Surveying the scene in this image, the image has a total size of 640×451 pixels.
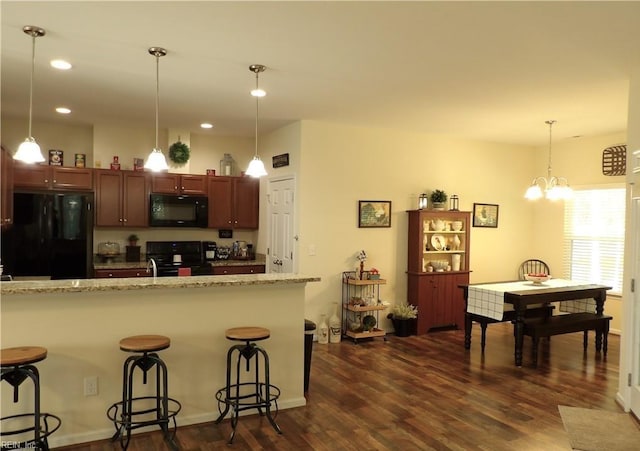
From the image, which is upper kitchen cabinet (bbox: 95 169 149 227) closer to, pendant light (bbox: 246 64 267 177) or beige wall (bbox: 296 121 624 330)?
beige wall (bbox: 296 121 624 330)

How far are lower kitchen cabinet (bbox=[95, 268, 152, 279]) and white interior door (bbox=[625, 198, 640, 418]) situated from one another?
505 cm

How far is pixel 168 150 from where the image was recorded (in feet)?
20.7

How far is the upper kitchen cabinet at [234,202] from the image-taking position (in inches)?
256

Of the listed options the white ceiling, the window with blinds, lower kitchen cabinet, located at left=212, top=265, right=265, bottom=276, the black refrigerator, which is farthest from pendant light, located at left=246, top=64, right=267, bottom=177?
the window with blinds

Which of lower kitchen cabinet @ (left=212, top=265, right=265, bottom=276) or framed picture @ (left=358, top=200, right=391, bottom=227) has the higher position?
framed picture @ (left=358, top=200, right=391, bottom=227)

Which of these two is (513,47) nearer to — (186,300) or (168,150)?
(186,300)

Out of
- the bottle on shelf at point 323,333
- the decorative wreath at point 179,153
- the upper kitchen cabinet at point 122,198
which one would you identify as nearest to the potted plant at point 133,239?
the upper kitchen cabinet at point 122,198

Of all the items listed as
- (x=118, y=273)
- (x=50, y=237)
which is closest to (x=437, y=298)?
(x=118, y=273)

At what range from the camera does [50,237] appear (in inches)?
209

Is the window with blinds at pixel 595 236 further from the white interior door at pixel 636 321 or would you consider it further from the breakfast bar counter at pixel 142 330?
the breakfast bar counter at pixel 142 330

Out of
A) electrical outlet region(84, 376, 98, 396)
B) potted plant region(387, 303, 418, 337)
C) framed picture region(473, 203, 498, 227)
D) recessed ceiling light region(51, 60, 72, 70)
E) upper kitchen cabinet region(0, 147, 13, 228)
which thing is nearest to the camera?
electrical outlet region(84, 376, 98, 396)

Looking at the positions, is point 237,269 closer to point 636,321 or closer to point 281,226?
point 281,226

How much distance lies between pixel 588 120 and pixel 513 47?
114 inches

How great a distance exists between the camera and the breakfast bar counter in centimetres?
Result: 300
